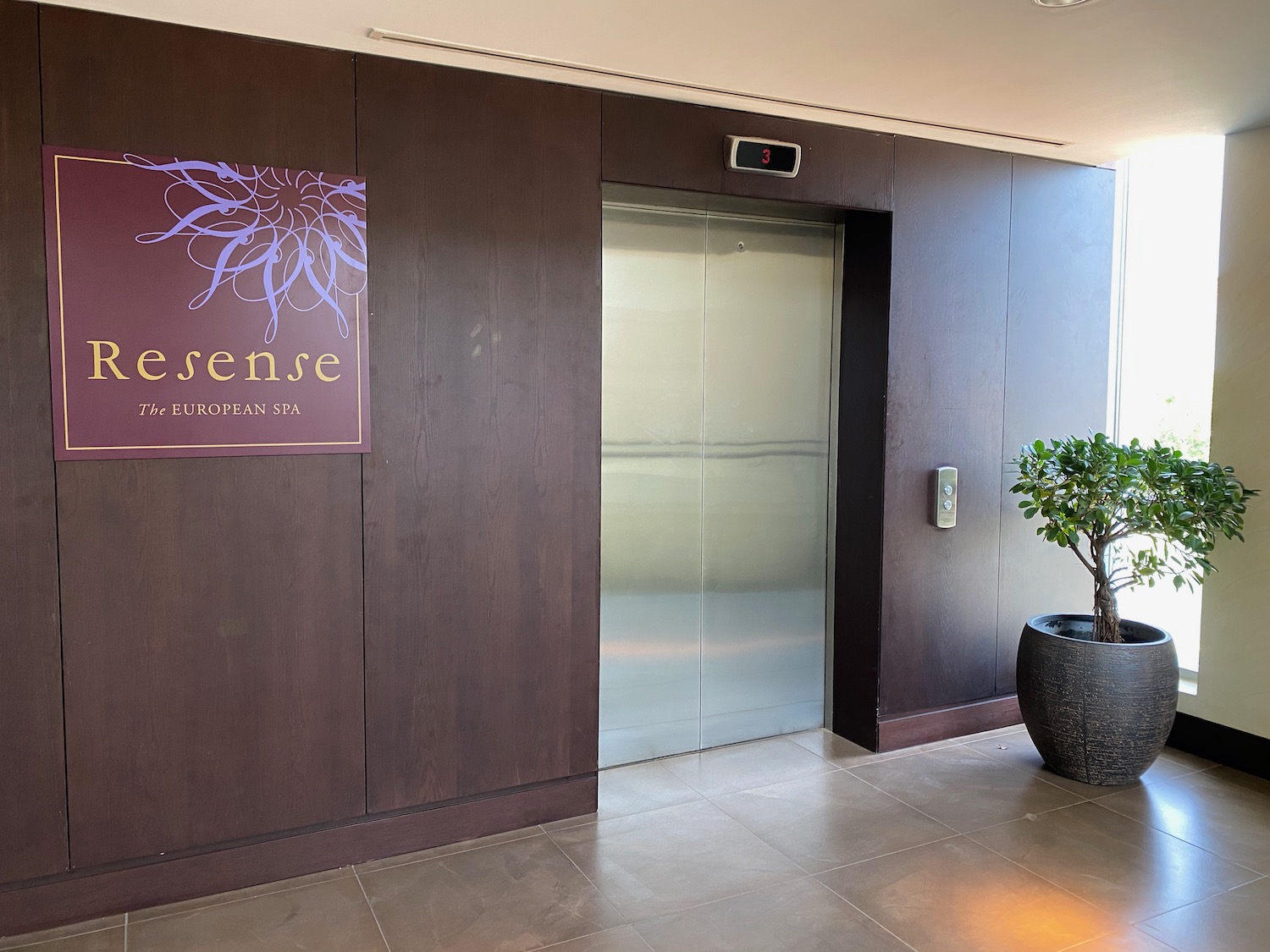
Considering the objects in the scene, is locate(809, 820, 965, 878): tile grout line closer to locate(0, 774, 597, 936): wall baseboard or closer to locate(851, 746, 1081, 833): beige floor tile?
locate(851, 746, 1081, 833): beige floor tile

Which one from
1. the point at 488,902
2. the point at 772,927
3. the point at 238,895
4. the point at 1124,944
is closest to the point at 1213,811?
the point at 1124,944

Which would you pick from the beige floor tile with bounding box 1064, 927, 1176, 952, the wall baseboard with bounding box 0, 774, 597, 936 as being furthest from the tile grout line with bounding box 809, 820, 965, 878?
the wall baseboard with bounding box 0, 774, 597, 936

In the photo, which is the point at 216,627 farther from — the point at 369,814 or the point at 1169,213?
the point at 1169,213

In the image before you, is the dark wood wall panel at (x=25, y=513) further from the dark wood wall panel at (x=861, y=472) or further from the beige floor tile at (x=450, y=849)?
the dark wood wall panel at (x=861, y=472)

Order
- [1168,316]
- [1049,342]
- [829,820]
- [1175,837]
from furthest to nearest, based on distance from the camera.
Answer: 1. [1168,316]
2. [1049,342]
3. [829,820]
4. [1175,837]

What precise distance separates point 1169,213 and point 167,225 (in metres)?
Result: 4.80

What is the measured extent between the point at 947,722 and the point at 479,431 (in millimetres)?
2762

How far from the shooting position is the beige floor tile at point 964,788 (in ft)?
12.7

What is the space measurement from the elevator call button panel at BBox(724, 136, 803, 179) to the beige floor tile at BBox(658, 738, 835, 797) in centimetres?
261

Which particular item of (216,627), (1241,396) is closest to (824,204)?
(1241,396)

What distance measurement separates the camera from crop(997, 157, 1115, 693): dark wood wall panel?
473 centimetres

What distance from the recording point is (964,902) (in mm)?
3203

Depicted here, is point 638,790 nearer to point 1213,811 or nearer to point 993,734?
point 993,734

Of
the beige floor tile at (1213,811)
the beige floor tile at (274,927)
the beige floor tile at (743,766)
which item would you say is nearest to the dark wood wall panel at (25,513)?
the beige floor tile at (274,927)
